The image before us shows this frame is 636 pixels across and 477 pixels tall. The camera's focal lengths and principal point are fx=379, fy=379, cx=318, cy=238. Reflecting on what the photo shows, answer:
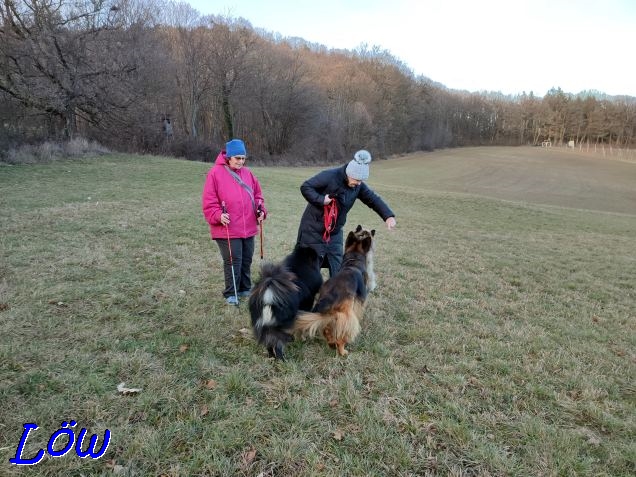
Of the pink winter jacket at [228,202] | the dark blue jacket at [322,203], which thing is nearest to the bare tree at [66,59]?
the pink winter jacket at [228,202]

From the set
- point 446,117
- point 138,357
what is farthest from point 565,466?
point 446,117

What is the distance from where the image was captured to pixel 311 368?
11.6 feet

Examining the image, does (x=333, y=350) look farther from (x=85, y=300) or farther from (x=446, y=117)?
(x=446, y=117)

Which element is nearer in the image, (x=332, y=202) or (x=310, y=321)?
(x=310, y=321)

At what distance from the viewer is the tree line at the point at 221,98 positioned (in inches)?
774

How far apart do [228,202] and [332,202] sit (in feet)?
4.08

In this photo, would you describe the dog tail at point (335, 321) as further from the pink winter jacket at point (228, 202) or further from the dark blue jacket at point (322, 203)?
the pink winter jacket at point (228, 202)

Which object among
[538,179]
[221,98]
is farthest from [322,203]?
[221,98]

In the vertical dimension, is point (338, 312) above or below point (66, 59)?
below

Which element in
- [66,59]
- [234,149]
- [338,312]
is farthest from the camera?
[66,59]

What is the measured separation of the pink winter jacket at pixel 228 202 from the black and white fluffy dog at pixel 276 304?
3.58ft

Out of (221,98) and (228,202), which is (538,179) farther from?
(228,202)

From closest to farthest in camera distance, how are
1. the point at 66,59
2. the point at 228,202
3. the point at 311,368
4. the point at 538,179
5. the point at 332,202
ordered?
the point at 311,368 < the point at 332,202 < the point at 228,202 < the point at 66,59 < the point at 538,179

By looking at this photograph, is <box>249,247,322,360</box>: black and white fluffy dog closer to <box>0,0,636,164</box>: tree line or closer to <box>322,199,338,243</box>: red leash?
<box>322,199,338,243</box>: red leash
